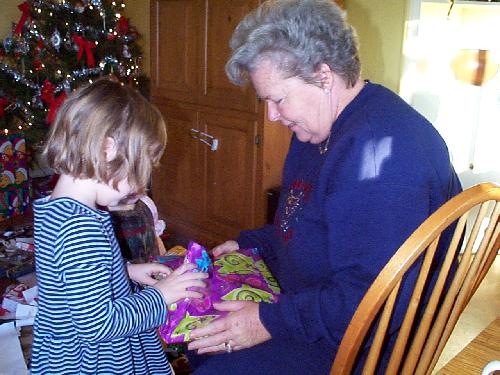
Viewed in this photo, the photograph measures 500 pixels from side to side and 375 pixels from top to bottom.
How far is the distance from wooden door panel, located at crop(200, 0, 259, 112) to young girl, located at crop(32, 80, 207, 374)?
151 centimetres

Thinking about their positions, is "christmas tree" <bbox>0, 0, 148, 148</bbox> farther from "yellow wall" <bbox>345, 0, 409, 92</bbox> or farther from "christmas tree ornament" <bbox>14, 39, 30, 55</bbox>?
"yellow wall" <bbox>345, 0, 409, 92</bbox>

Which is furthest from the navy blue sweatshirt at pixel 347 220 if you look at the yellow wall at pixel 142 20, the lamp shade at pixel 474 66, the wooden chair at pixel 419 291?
the yellow wall at pixel 142 20

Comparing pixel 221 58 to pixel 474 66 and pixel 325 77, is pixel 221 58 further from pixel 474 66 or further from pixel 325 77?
pixel 325 77

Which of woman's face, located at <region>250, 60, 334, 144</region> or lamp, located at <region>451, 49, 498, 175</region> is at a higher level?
lamp, located at <region>451, 49, 498, 175</region>

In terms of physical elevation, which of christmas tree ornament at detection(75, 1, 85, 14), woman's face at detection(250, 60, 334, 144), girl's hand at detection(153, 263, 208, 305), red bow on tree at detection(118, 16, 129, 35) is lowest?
girl's hand at detection(153, 263, 208, 305)

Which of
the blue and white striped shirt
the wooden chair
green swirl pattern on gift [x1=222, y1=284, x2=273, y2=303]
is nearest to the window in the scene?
green swirl pattern on gift [x1=222, y1=284, x2=273, y2=303]

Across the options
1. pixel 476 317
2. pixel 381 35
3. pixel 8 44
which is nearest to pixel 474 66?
pixel 381 35

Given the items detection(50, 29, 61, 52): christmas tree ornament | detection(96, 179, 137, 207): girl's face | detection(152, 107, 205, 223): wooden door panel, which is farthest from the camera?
detection(50, 29, 61, 52): christmas tree ornament

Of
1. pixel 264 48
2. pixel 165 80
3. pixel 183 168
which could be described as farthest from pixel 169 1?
pixel 264 48

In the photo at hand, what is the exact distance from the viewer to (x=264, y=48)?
1092 mm

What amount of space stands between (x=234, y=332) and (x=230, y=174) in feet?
5.75

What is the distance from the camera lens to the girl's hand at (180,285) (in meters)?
1.08

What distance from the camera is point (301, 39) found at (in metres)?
1.06

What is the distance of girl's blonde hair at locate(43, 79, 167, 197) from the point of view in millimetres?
1016
